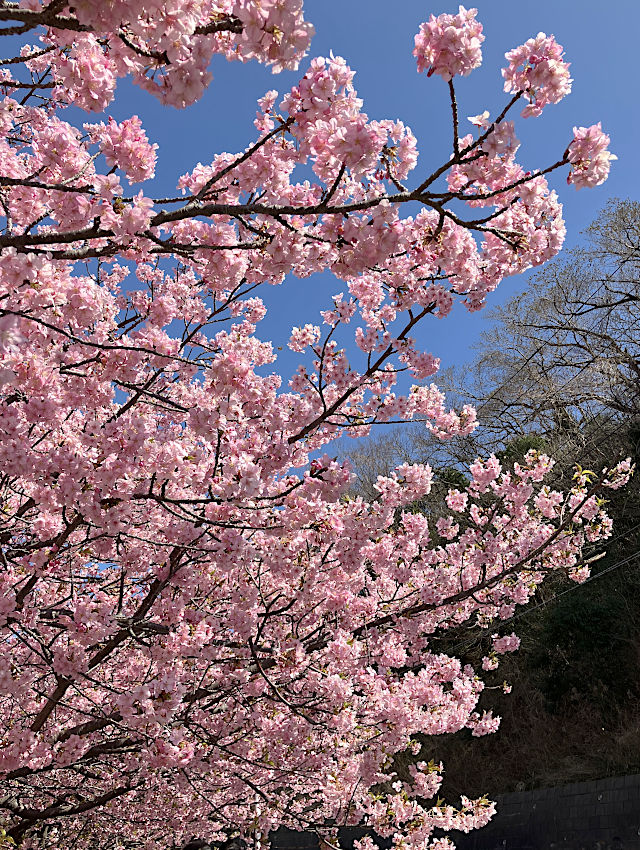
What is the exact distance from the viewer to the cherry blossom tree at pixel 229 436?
2771 millimetres

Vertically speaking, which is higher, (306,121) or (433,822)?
(306,121)

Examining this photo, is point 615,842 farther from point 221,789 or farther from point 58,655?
point 58,655

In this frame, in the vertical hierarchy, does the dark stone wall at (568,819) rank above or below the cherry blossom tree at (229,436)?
below

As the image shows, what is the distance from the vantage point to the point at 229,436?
13.4 ft

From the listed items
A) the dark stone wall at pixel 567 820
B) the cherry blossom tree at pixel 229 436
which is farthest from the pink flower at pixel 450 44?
the dark stone wall at pixel 567 820

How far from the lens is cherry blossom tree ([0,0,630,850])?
2.77 metres

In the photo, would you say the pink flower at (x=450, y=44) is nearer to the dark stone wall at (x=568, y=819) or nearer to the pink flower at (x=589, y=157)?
the pink flower at (x=589, y=157)

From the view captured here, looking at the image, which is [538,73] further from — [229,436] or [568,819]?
[568,819]

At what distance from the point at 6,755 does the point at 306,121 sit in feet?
15.3

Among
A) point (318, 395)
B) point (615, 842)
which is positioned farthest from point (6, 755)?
point (615, 842)

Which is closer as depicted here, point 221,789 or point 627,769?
point 221,789

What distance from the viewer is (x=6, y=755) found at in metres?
4.75

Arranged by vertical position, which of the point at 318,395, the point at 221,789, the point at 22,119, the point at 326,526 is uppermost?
the point at 22,119

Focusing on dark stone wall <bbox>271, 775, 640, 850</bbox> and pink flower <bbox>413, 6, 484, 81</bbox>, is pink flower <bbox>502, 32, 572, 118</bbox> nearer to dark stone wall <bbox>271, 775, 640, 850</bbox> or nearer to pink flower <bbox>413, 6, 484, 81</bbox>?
pink flower <bbox>413, 6, 484, 81</bbox>
